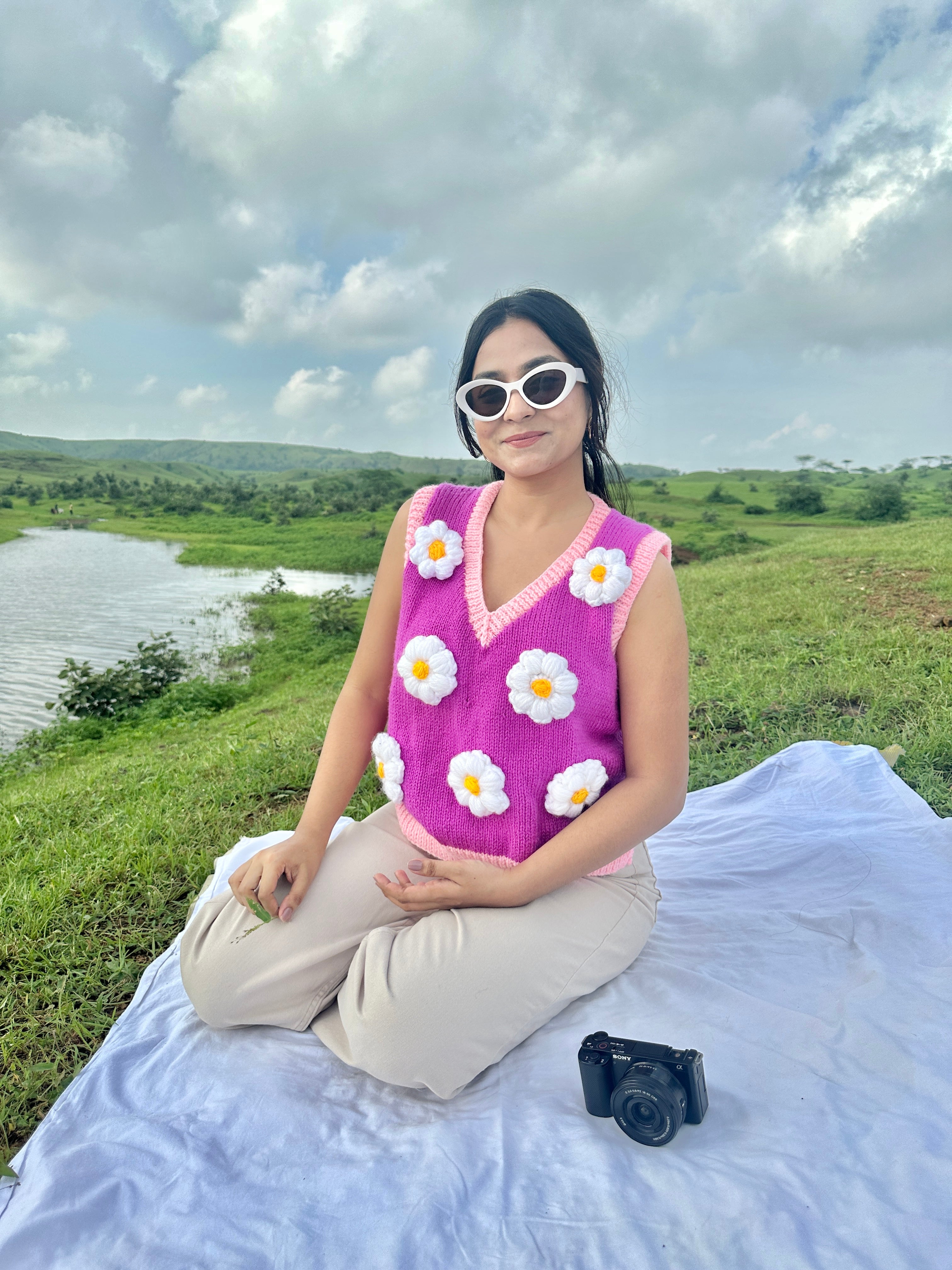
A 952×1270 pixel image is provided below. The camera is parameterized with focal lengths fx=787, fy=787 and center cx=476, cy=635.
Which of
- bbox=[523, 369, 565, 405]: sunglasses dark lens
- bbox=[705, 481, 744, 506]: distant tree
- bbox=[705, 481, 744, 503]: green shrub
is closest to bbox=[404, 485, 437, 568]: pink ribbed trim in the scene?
bbox=[523, 369, 565, 405]: sunglasses dark lens

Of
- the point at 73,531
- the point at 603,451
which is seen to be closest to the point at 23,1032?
the point at 603,451

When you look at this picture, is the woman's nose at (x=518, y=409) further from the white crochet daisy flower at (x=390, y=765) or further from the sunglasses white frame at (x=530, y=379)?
the white crochet daisy flower at (x=390, y=765)

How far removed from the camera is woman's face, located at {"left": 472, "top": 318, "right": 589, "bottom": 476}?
5.79 feet

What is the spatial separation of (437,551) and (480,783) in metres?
0.55

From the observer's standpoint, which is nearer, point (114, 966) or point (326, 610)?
point (114, 966)

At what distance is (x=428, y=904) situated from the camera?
162cm

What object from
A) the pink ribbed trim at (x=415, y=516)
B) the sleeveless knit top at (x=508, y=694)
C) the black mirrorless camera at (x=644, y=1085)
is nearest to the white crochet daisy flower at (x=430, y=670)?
the sleeveless knit top at (x=508, y=694)

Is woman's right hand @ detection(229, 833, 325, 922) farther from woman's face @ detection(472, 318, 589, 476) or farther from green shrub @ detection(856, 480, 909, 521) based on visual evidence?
green shrub @ detection(856, 480, 909, 521)

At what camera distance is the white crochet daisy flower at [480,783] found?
171 centimetres

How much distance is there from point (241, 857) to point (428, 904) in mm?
1272

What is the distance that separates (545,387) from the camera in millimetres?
1747

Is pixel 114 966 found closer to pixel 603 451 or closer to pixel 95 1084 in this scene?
pixel 95 1084

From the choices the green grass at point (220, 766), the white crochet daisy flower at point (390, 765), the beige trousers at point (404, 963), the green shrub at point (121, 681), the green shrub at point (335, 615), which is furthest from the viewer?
the green shrub at point (335, 615)

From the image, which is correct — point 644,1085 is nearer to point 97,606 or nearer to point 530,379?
point 530,379
